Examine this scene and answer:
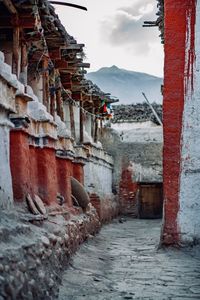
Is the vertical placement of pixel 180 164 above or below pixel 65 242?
above

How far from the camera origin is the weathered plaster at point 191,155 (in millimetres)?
8656

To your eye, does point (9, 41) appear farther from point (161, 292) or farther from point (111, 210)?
point (111, 210)

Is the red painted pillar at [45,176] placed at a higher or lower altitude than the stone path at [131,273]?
higher

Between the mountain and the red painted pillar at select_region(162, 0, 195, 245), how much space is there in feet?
174

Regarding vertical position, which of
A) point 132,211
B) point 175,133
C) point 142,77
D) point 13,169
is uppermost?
point 142,77

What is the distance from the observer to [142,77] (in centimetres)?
6925

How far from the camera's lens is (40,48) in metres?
9.47

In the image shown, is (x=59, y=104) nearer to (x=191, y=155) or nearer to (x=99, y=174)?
(x=191, y=155)

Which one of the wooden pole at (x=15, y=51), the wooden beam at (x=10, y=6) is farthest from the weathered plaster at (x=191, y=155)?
the wooden beam at (x=10, y=6)

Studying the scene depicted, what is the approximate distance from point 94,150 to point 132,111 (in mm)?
8777

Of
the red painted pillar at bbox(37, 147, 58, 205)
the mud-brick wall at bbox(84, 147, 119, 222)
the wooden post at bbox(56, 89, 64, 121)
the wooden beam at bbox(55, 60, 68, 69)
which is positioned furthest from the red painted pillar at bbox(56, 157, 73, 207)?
the mud-brick wall at bbox(84, 147, 119, 222)

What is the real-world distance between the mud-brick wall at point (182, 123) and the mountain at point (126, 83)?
174 feet

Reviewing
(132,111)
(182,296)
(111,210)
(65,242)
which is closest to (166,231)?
(65,242)

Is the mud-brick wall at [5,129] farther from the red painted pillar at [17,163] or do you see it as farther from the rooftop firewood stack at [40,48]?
the rooftop firewood stack at [40,48]
